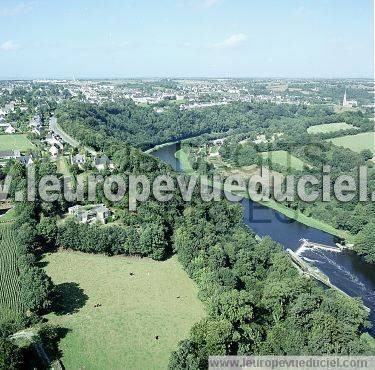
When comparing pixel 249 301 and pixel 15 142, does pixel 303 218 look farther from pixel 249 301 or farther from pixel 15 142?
pixel 15 142

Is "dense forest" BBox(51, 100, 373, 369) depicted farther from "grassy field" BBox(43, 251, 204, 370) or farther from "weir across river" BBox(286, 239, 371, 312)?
"weir across river" BBox(286, 239, 371, 312)

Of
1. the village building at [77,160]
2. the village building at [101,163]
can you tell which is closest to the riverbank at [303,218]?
the village building at [101,163]

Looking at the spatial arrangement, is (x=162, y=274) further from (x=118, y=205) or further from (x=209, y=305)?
(x=118, y=205)

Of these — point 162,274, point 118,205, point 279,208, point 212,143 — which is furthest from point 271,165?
point 162,274

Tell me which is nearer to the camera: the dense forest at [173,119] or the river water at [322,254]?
the river water at [322,254]

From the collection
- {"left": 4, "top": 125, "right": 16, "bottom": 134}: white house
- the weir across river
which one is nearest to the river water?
the weir across river

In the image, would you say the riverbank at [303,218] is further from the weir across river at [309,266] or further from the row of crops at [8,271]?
the row of crops at [8,271]

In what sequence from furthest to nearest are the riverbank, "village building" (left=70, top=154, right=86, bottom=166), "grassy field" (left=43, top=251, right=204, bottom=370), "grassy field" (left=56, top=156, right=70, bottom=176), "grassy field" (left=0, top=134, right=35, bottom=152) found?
"grassy field" (left=0, top=134, right=35, bottom=152), "village building" (left=70, top=154, right=86, bottom=166), "grassy field" (left=56, top=156, right=70, bottom=176), the riverbank, "grassy field" (left=43, top=251, right=204, bottom=370)
